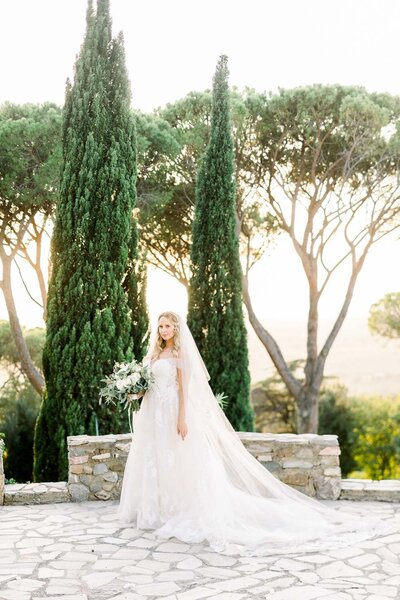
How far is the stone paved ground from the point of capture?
151 inches

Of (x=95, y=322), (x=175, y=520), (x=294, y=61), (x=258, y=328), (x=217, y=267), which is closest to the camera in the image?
(x=175, y=520)

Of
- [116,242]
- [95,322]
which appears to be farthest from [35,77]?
[95,322]

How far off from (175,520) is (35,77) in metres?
9.28

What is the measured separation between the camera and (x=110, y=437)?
6.58m

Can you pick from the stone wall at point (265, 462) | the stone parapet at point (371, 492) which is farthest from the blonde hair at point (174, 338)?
the stone parapet at point (371, 492)

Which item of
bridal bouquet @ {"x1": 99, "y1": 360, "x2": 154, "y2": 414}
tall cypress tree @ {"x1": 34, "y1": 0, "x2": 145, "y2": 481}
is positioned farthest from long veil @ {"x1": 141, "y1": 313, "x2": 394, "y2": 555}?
tall cypress tree @ {"x1": 34, "y1": 0, "x2": 145, "y2": 481}

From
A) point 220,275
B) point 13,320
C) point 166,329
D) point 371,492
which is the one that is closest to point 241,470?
point 166,329

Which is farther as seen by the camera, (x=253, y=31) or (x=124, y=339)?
(x=253, y=31)

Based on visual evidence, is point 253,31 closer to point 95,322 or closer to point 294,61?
point 294,61

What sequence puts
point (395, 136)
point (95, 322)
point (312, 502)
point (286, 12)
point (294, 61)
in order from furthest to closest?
point (395, 136) → point (294, 61) → point (286, 12) → point (95, 322) → point (312, 502)

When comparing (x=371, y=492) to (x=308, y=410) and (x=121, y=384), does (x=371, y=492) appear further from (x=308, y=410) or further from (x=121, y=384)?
(x=308, y=410)

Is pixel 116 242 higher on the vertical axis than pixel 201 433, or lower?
higher

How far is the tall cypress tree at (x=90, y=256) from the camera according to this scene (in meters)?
8.95

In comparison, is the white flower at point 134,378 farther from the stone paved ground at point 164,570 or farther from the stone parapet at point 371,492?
the stone parapet at point 371,492
